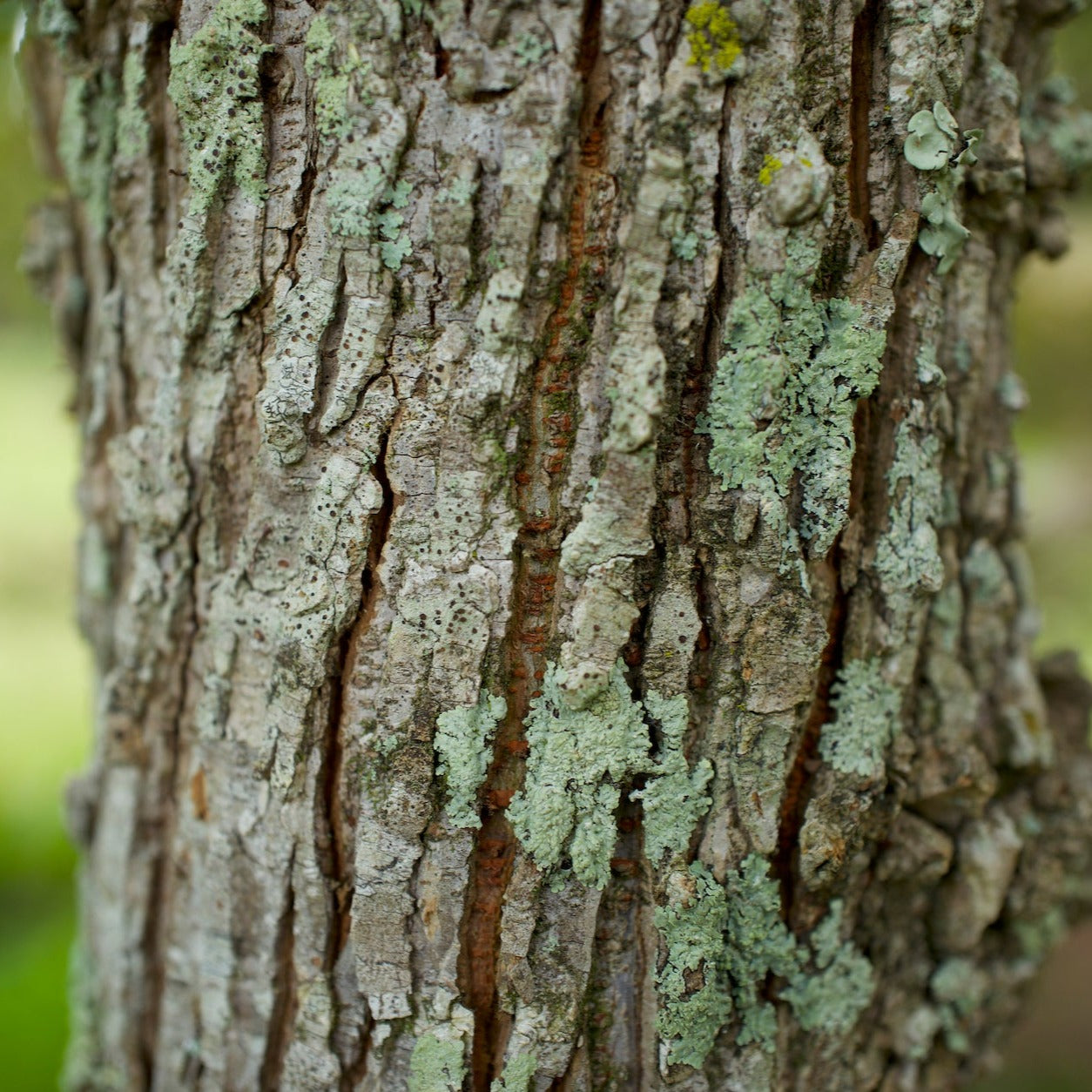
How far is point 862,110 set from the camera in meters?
1.07

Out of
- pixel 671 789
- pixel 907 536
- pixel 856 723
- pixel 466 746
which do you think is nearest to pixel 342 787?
pixel 466 746

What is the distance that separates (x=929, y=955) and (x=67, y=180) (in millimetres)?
1909

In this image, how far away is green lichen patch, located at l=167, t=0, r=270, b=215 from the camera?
3.48ft

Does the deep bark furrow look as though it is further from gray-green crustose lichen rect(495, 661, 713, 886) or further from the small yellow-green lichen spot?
the small yellow-green lichen spot

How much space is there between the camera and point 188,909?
1.35 metres

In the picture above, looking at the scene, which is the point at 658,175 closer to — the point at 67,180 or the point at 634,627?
the point at 634,627

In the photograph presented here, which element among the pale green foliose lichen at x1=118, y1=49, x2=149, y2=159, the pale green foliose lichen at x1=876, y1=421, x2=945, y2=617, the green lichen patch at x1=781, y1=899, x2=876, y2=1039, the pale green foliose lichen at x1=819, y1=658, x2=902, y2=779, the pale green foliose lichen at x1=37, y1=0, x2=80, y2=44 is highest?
the pale green foliose lichen at x1=37, y1=0, x2=80, y2=44

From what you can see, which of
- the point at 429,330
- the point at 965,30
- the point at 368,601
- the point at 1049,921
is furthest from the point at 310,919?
the point at 965,30

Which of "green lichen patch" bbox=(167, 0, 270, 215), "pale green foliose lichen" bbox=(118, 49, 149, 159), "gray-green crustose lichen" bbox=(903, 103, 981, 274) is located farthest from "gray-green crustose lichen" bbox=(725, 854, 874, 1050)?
"pale green foliose lichen" bbox=(118, 49, 149, 159)

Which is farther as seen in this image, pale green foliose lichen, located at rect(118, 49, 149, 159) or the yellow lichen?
pale green foliose lichen, located at rect(118, 49, 149, 159)

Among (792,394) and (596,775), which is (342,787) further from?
(792,394)

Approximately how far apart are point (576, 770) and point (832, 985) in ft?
1.73

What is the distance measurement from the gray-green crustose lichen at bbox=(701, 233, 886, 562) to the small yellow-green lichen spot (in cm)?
20

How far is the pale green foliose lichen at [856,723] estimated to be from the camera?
3.94 ft
